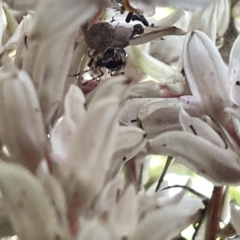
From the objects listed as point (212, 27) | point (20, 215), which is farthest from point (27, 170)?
point (212, 27)

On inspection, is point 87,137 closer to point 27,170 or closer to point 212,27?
point 27,170

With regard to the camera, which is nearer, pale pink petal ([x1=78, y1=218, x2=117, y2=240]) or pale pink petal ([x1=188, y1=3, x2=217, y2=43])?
pale pink petal ([x1=78, y1=218, x2=117, y2=240])

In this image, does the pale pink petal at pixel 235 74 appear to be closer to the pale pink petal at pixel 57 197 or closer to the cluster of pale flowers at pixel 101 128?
the cluster of pale flowers at pixel 101 128

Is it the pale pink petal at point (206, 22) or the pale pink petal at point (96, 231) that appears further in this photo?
the pale pink petal at point (206, 22)

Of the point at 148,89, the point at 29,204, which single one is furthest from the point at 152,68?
the point at 29,204

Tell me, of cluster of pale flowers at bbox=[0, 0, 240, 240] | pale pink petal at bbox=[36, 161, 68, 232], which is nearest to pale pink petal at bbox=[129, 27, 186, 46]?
cluster of pale flowers at bbox=[0, 0, 240, 240]

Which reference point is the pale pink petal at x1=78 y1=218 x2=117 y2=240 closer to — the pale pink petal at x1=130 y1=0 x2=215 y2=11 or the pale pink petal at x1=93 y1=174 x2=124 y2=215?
the pale pink petal at x1=93 y1=174 x2=124 y2=215

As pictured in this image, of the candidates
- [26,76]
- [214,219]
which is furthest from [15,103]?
[214,219]

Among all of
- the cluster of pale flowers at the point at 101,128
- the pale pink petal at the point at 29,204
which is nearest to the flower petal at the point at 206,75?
the cluster of pale flowers at the point at 101,128

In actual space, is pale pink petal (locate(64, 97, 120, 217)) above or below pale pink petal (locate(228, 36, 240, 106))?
above
